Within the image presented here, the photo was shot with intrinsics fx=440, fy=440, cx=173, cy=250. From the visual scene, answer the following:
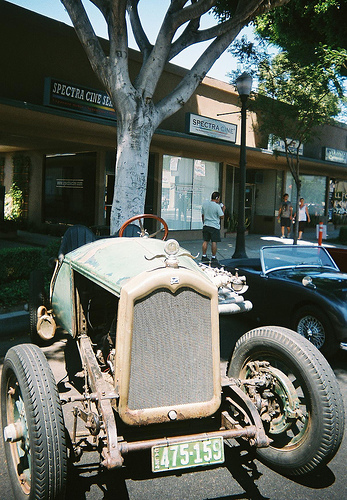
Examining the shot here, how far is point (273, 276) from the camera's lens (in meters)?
5.91

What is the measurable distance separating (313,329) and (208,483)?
9.17 ft

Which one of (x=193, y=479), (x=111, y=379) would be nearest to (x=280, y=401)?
(x=193, y=479)

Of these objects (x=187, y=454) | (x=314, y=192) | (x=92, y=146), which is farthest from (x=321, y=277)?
(x=314, y=192)

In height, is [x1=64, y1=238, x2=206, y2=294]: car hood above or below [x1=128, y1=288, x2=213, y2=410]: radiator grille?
above

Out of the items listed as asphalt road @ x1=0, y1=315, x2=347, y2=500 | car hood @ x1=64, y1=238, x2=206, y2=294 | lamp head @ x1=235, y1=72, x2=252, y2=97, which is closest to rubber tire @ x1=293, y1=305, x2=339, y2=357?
asphalt road @ x1=0, y1=315, x2=347, y2=500

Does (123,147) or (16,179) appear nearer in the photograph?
(123,147)

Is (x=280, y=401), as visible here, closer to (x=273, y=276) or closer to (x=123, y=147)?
(x=273, y=276)

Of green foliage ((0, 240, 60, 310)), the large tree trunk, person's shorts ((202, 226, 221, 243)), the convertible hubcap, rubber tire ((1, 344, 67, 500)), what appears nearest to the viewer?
rubber tire ((1, 344, 67, 500))

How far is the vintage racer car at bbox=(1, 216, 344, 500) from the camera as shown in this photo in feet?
7.98

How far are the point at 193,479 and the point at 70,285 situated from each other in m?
1.85

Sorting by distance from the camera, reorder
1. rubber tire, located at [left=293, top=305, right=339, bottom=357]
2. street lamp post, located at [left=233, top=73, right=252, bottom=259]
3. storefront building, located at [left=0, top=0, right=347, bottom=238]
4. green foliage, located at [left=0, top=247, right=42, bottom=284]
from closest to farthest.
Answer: rubber tire, located at [left=293, top=305, right=339, bottom=357] → green foliage, located at [left=0, top=247, right=42, bottom=284] → storefront building, located at [left=0, top=0, right=347, bottom=238] → street lamp post, located at [left=233, top=73, right=252, bottom=259]

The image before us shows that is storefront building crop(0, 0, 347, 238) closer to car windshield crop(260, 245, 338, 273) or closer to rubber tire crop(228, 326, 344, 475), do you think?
car windshield crop(260, 245, 338, 273)

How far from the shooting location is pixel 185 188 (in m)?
16.9

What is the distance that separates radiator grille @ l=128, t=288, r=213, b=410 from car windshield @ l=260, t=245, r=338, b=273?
3.53 metres
